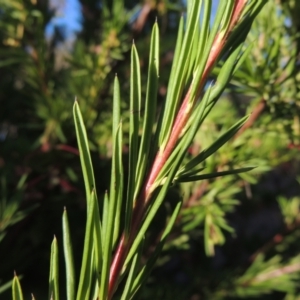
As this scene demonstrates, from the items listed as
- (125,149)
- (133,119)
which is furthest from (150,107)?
(125,149)

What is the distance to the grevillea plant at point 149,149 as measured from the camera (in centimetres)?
19

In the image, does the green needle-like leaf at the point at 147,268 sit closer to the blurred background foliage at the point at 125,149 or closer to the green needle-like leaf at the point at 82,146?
the green needle-like leaf at the point at 82,146

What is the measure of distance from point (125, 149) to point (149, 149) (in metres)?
0.21

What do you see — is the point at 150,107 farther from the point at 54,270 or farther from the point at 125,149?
the point at 125,149

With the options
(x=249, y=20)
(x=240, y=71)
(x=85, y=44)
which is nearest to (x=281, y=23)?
(x=240, y=71)

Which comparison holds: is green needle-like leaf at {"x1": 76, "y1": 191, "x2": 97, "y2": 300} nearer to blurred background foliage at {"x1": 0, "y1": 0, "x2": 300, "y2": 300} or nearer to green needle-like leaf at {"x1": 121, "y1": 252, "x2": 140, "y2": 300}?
green needle-like leaf at {"x1": 121, "y1": 252, "x2": 140, "y2": 300}

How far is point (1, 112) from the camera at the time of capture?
0.58 meters

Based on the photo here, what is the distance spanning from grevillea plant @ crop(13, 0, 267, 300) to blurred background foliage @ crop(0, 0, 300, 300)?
0.46ft

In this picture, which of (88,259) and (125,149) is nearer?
(88,259)

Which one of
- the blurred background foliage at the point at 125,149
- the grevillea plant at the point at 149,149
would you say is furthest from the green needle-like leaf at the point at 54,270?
the blurred background foliage at the point at 125,149

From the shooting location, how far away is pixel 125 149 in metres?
0.42

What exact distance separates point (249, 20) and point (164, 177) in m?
0.08

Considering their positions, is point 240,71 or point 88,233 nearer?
point 88,233

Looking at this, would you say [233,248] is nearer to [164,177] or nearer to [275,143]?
[275,143]
